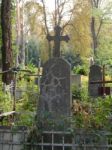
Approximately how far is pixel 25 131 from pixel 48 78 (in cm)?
114

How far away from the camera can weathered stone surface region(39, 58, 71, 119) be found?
22.2 ft

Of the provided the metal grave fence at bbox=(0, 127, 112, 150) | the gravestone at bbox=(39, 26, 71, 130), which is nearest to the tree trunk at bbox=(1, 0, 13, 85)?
the gravestone at bbox=(39, 26, 71, 130)

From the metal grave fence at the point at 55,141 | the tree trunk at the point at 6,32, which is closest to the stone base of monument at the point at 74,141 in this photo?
the metal grave fence at the point at 55,141

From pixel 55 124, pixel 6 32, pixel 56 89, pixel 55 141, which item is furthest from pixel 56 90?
pixel 6 32

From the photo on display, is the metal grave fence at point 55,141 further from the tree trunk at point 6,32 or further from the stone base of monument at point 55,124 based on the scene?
the tree trunk at point 6,32

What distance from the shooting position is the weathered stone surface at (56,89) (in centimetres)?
678

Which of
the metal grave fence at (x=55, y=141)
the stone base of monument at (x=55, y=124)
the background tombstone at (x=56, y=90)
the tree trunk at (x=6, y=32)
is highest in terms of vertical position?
the tree trunk at (x=6, y=32)

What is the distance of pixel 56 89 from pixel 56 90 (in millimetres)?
19

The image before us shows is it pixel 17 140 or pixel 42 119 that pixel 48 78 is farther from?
pixel 17 140

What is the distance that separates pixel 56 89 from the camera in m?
6.82

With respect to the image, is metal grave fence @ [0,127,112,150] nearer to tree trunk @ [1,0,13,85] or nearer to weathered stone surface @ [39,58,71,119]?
weathered stone surface @ [39,58,71,119]

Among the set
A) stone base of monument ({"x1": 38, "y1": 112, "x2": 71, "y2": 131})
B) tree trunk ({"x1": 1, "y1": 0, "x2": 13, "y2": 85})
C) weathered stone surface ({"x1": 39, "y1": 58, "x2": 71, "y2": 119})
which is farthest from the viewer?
tree trunk ({"x1": 1, "y1": 0, "x2": 13, "y2": 85})

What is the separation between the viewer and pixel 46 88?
6902 mm

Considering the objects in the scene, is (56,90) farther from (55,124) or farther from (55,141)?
(55,141)
